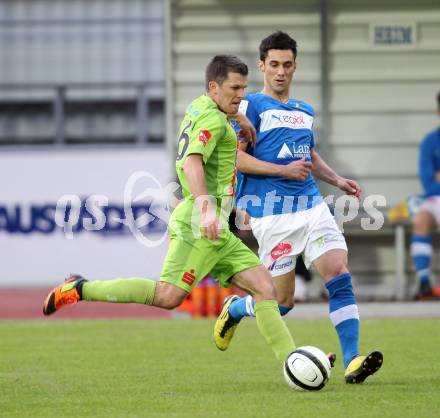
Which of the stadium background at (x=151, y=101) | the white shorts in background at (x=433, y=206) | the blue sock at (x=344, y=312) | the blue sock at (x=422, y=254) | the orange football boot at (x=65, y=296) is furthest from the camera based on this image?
the stadium background at (x=151, y=101)

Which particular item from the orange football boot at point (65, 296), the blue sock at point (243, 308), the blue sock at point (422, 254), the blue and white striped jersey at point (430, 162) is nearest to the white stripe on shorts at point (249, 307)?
the blue sock at point (243, 308)

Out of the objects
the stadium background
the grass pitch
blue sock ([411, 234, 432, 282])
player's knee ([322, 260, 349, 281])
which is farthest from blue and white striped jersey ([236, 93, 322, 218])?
the stadium background

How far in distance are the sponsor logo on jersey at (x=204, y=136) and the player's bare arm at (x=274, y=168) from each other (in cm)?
82

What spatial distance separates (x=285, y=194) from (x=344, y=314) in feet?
2.78

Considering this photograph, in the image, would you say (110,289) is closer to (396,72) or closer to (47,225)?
(396,72)

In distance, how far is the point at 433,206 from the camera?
48.0 ft

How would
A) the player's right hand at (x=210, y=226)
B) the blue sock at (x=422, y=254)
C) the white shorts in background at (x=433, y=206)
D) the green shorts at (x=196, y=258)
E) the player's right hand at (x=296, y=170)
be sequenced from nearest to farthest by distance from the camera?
the player's right hand at (x=210, y=226) → the green shorts at (x=196, y=258) → the player's right hand at (x=296, y=170) → the blue sock at (x=422, y=254) → the white shorts in background at (x=433, y=206)

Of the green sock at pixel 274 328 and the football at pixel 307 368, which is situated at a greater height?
the green sock at pixel 274 328

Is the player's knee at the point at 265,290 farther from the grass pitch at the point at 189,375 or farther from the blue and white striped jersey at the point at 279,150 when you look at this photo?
the blue and white striped jersey at the point at 279,150

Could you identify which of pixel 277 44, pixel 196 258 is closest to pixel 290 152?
pixel 277 44

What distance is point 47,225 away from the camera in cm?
1902

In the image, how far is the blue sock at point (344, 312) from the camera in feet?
25.2

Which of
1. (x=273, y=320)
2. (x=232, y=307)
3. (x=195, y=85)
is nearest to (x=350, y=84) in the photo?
(x=195, y=85)

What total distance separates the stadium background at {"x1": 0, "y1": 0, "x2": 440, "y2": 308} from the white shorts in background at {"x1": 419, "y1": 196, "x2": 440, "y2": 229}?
40cm
